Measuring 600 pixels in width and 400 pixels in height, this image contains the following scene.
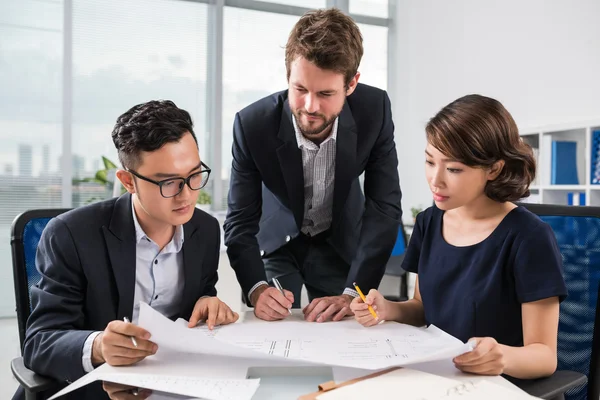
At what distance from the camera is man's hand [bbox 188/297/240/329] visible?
117 cm

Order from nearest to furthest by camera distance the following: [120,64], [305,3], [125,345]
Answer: [125,345], [120,64], [305,3]

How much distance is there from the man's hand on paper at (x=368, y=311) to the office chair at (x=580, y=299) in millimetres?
464

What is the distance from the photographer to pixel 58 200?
15.9 feet

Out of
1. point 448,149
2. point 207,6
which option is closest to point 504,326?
point 448,149

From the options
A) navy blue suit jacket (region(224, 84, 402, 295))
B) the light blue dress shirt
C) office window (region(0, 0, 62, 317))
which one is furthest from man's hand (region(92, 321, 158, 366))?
office window (region(0, 0, 62, 317))

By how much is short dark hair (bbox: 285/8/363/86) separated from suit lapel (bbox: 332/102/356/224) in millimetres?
196

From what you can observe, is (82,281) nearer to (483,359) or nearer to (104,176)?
(483,359)

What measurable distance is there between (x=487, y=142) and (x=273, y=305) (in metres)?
0.63

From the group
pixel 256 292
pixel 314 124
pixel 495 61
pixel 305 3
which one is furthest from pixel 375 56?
pixel 256 292

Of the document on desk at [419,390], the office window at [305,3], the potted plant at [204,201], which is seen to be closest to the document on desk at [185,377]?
the document on desk at [419,390]

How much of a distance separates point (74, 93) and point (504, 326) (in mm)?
4626

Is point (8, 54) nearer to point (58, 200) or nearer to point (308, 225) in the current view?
point (58, 200)

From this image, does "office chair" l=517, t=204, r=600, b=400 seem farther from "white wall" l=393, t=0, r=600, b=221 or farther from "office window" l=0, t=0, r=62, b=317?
"office window" l=0, t=0, r=62, b=317

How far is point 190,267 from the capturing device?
1337 mm
